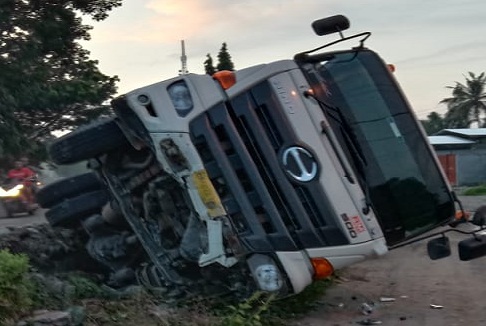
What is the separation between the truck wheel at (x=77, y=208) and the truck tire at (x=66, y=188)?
15 centimetres

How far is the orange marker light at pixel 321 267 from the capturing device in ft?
19.5

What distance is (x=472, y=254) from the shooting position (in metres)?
5.94

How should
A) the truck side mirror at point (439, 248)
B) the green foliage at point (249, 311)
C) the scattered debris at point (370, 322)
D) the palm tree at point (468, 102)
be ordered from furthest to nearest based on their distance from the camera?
1. the palm tree at point (468, 102)
2. the scattered debris at point (370, 322)
3. the truck side mirror at point (439, 248)
4. the green foliage at point (249, 311)

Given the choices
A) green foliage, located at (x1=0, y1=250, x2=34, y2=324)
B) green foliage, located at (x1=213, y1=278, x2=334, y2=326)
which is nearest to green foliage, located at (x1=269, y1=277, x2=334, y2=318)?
green foliage, located at (x1=213, y1=278, x2=334, y2=326)

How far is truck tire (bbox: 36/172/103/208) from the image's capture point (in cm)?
757

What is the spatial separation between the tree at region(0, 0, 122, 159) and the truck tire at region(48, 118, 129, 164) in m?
8.71

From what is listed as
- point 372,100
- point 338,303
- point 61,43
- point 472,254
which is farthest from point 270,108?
point 61,43

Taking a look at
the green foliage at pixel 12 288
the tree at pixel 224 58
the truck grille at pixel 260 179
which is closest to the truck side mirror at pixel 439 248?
the truck grille at pixel 260 179

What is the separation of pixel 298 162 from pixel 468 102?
56132 millimetres

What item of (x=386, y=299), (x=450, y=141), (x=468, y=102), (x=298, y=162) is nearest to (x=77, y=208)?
(x=298, y=162)

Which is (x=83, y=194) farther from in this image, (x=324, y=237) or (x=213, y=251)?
(x=324, y=237)

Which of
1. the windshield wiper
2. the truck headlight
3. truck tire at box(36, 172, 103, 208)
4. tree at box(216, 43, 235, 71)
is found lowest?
the truck headlight

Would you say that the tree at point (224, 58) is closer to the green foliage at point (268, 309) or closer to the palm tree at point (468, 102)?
the green foliage at point (268, 309)

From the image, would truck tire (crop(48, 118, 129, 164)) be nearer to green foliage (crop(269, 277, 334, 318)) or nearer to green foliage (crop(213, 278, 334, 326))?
green foliage (crop(213, 278, 334, 326))
